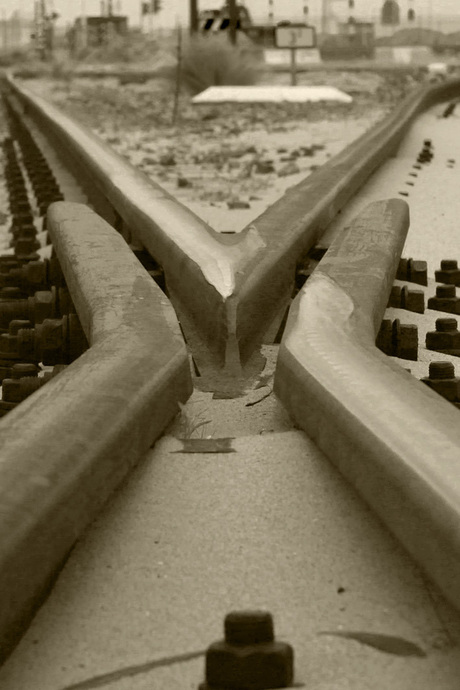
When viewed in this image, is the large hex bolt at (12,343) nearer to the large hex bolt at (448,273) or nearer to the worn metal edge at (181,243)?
the worn metal edge at (181,243)

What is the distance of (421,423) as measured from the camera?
2.01 m

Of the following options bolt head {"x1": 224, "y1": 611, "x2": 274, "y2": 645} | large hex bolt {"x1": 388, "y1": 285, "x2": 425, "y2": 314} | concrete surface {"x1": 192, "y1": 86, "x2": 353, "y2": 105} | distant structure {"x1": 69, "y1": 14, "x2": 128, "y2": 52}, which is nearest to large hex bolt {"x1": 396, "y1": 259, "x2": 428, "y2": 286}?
large hex bolt {"x1": 388, "y1": 285, "x2": 425, "y2": 314}

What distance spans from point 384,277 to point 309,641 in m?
1.90

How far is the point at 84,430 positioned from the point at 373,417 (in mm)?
425

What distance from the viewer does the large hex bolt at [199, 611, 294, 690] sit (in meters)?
1.47

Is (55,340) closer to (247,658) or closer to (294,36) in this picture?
(247,658)

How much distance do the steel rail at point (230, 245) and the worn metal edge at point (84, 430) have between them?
16cm

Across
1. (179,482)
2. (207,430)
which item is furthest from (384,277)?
(179,482)

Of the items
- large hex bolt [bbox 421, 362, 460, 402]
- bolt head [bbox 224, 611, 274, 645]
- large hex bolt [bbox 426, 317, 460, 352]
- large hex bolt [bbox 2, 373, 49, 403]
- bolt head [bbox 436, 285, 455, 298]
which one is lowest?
bolt head [bbox 436, 285, 455, 298]

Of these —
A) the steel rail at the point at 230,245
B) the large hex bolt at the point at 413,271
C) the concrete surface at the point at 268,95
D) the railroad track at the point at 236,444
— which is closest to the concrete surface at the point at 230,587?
the railroad track at the point at 236,444

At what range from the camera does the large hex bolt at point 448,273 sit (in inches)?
181

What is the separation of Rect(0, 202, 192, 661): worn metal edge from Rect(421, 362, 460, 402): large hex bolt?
0.47m

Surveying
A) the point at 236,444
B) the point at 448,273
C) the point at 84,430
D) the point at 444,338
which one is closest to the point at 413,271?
the point at 448,273

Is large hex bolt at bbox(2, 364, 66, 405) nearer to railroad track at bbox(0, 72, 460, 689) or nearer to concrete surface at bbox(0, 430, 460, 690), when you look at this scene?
railroad track at bbox(0, 72, 460, 689)
